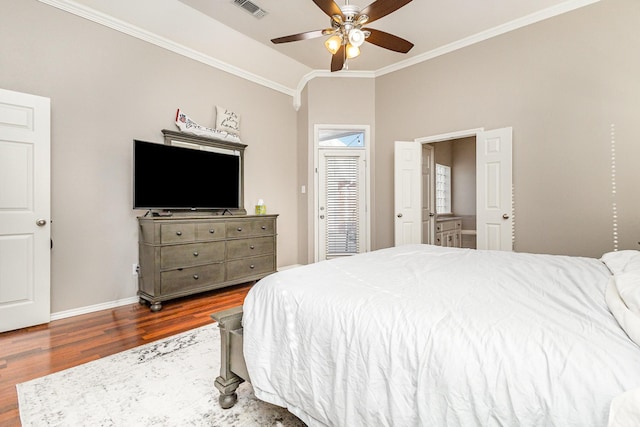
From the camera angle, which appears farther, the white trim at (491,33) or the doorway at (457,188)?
the doorway at (457,188)

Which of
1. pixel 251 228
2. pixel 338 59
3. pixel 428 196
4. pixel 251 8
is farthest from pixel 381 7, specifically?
pixel 428 196

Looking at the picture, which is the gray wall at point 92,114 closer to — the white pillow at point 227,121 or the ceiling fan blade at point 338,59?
the white pillow at point 227,121

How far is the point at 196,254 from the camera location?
134 inches

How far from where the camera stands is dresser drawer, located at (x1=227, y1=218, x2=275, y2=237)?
3.76 meters

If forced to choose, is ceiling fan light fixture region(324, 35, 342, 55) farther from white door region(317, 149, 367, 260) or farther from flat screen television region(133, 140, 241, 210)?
white door region(317, 149, 367, 260)

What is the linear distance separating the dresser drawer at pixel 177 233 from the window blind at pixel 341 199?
7.39 ft

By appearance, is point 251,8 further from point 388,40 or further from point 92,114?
point 92,114

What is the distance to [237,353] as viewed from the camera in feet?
4.99

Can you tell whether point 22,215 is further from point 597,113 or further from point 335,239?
point 597,113

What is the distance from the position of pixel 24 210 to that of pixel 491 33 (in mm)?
5273

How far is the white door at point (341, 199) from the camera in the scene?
5.02 meters

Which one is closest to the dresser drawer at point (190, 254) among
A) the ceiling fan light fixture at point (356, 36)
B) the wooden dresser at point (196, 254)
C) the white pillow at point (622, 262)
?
the wooden dresser at point (196, 254)

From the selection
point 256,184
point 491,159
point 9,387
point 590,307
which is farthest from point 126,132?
point 491,159

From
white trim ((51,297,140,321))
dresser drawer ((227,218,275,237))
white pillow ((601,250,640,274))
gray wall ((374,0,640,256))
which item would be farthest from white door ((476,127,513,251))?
white trim ((51,297,140,321))
